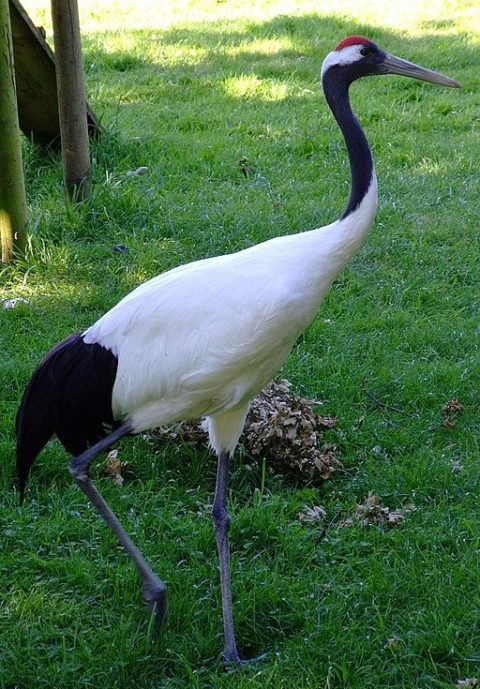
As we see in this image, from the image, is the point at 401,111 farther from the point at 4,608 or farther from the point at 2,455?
the point at 4,608

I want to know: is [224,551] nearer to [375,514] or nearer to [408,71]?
[375,514]

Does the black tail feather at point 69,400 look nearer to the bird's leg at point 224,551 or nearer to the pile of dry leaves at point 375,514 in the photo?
the bird's leg at point 224,551

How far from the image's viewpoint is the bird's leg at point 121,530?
3.33m

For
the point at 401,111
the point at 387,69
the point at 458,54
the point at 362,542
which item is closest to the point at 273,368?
the point at 362,542

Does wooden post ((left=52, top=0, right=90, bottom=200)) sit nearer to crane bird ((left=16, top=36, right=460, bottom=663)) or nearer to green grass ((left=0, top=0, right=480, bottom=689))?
green grass ((left=0, top=0, right=480, bottom=689))

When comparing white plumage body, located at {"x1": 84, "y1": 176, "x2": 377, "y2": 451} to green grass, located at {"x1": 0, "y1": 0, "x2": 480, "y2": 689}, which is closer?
white plumage body, located at {"x1": 84, "y1": 176, "x2": 377, "y2": 451}

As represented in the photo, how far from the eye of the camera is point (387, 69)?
3.62m

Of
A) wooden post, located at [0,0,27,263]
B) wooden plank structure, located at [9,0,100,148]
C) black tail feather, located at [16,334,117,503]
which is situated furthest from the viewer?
wooden plank structure, located at [9,0,100,148]

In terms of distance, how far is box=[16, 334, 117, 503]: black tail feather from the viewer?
3400 mm

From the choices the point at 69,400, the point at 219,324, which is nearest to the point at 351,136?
the point at 219,324

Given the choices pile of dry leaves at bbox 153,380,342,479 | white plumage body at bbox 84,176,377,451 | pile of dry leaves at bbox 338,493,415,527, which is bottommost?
A: pile of dry leaves at bbox 338,493,415,527

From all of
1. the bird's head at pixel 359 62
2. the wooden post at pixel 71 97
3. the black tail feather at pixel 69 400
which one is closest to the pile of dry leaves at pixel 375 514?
the black tail feather at pixel 69 400

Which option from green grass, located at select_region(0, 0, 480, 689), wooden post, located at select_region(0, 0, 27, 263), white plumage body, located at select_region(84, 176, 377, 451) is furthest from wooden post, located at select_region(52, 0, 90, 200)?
white plumage body, located at select_region(84, 176, 377, 451)

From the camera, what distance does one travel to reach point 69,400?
3428 mm
